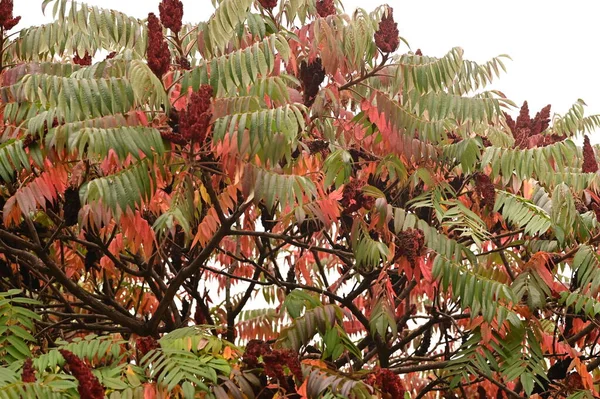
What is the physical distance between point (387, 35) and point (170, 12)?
1160 mm

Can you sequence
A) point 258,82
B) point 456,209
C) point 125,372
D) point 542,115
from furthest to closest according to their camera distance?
point 542,115, point 456,209, point 258,82, point 125,372

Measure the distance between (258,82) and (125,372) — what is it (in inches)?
60.3

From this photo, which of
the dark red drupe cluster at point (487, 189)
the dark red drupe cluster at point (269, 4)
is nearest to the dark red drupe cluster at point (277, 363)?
the dark red drupe cluster at point (487, 189)

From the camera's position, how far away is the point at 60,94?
3.95 meters

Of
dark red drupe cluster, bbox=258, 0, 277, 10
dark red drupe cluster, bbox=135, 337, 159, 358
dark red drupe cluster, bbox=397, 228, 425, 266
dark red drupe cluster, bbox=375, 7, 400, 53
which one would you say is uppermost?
dark red drupe cluster, bbox=258, 0, 277, 10

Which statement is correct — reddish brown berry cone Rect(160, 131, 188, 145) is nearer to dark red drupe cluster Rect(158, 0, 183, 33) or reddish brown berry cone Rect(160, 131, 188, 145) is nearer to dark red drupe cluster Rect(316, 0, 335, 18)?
dark red drupe cluster Rect(158, 0, 183, 33)

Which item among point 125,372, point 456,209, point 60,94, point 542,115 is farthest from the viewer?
point 542,115

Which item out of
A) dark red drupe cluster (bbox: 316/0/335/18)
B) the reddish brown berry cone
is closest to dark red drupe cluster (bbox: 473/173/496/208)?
dark red drupe cluster (bbox: 316/0/335/18)

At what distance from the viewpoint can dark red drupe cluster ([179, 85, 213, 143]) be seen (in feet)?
11.9

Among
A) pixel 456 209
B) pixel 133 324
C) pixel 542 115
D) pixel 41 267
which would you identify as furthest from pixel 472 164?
pixel 41 267

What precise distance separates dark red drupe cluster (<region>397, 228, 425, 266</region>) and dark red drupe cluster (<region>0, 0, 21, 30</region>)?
7.56 ft

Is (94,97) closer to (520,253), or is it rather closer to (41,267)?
(41,267)

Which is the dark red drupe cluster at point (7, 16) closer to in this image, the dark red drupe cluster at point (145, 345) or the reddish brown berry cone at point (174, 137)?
the reddish brown berry cone at point (174, 137)

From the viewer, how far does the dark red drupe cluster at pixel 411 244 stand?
4516 mm
